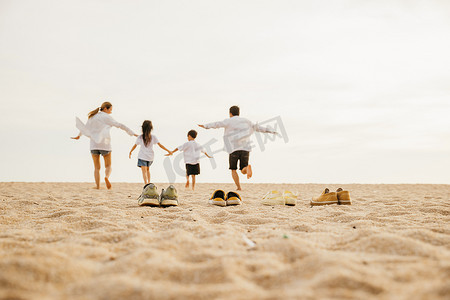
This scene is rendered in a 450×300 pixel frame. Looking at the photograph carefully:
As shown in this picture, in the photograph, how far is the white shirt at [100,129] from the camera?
7578mm

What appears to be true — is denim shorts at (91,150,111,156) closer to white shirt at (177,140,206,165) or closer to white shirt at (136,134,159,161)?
white shirt at (136,134,159,161)

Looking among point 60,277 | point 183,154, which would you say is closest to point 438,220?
point 60,277

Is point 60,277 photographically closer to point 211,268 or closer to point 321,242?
point 211,268

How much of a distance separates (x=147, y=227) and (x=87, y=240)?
65cm

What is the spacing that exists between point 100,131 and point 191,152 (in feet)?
7.94

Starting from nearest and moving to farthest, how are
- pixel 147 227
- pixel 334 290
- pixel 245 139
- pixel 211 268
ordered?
1. pixel 334 290
2. pixel 211 268
3. pixel 147 227
4. pixel 245 139

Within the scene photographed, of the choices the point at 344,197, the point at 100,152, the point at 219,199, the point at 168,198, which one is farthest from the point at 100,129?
the point at 344,197

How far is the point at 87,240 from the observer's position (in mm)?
2088

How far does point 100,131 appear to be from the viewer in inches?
299

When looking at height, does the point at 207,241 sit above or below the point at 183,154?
below

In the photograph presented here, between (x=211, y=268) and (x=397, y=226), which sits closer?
(x=211, y=268)

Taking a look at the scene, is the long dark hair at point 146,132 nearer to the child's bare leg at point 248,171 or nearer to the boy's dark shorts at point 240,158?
the boy's dark shorts at point 240,158

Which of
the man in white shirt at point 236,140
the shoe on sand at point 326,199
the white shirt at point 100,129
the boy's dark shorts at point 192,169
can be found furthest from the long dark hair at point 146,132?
the shoe on sand at point 326,199

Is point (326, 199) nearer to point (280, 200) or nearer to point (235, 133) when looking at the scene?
point (280, 200)
